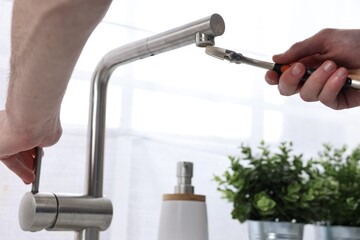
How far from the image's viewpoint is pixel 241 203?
107cm

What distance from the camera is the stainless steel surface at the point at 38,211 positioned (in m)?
0.64

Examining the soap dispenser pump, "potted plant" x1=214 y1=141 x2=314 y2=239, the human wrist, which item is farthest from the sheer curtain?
the human wrist

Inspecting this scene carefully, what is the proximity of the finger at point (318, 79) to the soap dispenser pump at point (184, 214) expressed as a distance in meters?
0.19

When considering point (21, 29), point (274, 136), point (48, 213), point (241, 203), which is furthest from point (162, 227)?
point (274, 136)

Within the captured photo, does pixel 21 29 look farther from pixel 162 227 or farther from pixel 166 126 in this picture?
pixel 166 126

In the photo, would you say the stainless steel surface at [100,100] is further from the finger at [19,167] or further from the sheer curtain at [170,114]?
the sheer curtain at [170,114]

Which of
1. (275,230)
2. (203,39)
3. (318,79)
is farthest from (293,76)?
(275,230)

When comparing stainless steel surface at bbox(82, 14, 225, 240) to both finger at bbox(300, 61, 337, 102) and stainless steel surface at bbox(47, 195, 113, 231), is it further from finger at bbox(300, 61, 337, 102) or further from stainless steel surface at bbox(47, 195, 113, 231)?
finger at bbox(300, 61, 337, 102)

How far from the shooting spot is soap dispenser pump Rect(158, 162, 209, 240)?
0.78 meters

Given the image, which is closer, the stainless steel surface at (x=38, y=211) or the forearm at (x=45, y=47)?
the forearm at (x=45, y=47)

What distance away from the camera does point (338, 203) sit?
113cm

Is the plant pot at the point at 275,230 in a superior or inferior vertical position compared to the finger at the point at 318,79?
inferior

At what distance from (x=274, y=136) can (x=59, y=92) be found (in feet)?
2.85

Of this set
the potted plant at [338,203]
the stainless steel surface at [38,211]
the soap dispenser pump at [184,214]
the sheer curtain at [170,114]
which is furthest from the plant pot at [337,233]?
the stainless steel surface at [38,211]
